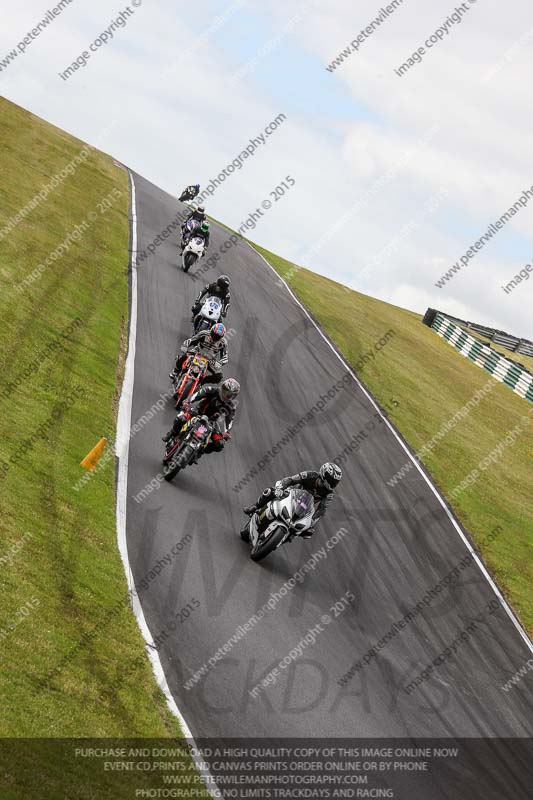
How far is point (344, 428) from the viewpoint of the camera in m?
25.5

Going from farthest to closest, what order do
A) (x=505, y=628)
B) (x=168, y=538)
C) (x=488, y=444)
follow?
(x=488, y=444), (x=505, y=628), (x=168, y=538)

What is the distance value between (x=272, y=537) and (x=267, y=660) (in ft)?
9.05

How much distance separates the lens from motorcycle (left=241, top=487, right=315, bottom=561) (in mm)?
14172

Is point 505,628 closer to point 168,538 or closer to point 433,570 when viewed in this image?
point 433,570

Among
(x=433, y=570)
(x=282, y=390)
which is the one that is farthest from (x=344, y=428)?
(x=433, y=570)

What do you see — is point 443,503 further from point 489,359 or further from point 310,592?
point 489,359

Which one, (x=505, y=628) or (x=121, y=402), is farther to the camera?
(x=121, y=402)

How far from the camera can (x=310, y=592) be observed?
47.0 feet

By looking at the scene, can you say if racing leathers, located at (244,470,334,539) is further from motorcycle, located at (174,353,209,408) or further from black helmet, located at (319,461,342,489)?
motorcycle, located at (174,353,209,408)

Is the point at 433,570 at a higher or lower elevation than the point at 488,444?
lower

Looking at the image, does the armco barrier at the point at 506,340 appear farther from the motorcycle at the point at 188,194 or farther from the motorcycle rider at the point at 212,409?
the motorcycle rider at the point at 212,409

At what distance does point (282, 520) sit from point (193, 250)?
20.8 m

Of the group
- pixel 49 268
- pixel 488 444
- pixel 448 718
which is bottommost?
pixel 49 268

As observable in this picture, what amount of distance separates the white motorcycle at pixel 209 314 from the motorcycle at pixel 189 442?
9.02 meters
